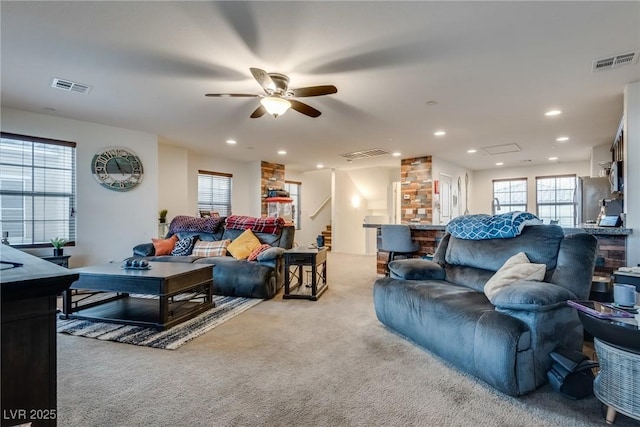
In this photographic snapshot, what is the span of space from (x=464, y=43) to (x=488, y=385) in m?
2.43

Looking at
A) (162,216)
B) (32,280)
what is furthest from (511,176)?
(32,280)

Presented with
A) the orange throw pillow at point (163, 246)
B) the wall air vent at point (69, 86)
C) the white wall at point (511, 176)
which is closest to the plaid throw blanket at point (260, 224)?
the orange throw pillow at point (163, 246)

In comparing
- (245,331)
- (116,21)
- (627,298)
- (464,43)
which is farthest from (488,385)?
(116,21)

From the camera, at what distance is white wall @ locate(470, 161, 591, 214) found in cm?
824

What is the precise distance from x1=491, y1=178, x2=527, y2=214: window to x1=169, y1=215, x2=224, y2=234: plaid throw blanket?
7.65 metres

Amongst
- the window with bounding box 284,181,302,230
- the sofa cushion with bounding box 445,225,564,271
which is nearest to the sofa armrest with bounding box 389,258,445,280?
the sofa cushion with bounding box 445,225,564,271

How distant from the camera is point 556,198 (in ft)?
28.2

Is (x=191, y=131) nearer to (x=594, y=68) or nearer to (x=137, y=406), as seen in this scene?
(x=137, y=406)

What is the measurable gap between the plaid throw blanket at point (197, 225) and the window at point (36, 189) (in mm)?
1355

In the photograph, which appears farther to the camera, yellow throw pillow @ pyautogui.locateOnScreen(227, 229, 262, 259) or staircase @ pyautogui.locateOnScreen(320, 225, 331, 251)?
staircase @ pyautogui.locateOnScreen(320, 225, 331, 251)

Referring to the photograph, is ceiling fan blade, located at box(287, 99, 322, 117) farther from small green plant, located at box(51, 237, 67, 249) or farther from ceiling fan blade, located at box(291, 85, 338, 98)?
small green plant, located at box(51, 237, 67, 249)

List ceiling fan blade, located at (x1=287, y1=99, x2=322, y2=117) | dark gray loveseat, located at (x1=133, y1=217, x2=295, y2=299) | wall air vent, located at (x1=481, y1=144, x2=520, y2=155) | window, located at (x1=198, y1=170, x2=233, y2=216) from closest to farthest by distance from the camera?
1. ceiling fan blade, located at (x1=287, y1=99, x2=322, y2=117)
2. dark gray loveseat, located at (x1=133, y1=217, x2=295, y2=299)
3. wall air vent, located at (x1=481, y1=144, x2=520, y2=155)
4. window, located at (x1=198, y1=170, x2=233, y2=216)

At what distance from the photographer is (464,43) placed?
245cm

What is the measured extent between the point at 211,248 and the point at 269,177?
355 cm
